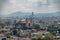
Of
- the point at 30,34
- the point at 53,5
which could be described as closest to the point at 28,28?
the point at 30,34

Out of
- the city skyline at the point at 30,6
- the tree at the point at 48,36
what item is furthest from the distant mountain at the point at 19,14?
the tree at the point at 48,36

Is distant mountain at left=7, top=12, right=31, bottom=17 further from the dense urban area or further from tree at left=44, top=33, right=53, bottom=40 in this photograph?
tree at left=44, top=33, right=53, bottom=40

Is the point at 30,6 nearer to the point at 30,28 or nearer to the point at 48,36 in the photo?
the point at 30,28

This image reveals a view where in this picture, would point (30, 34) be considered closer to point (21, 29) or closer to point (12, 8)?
point (21, 29)

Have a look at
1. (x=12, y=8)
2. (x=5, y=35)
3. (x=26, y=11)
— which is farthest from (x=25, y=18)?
(x=5, y=35)

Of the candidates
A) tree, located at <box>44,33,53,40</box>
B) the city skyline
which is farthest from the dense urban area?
the city skyline

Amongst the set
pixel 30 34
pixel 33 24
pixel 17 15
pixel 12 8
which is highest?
pixel 12 8

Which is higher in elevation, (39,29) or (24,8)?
(24,8)

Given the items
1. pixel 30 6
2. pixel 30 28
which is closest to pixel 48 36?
pixel 30 28
